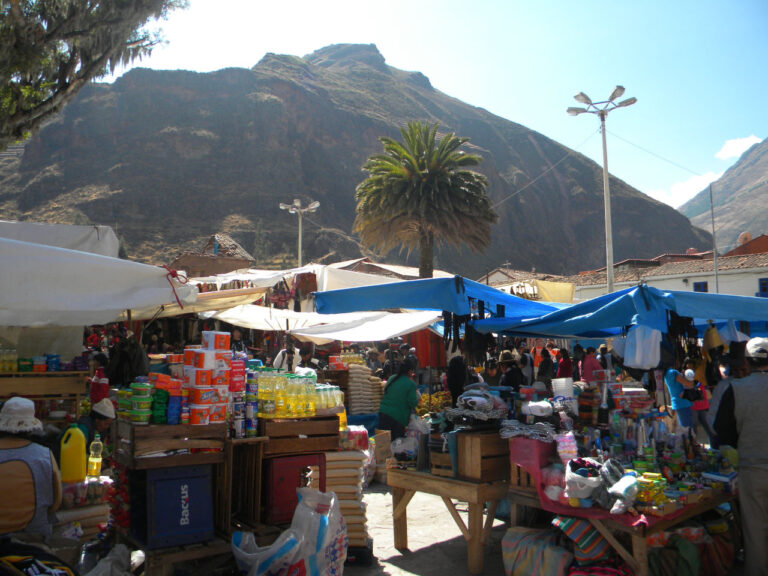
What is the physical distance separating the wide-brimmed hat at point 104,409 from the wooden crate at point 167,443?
265 cm

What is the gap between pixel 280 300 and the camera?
17.1m

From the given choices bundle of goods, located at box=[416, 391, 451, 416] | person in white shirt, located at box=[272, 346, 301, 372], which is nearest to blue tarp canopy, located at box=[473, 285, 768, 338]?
bundle of goods, located at box=[416, 391, 451, 416]

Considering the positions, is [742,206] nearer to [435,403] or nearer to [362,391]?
[435,403]

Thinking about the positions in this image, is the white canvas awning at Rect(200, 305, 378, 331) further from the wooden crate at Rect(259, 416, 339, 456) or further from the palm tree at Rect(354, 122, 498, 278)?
the palm tree at Rect(354, 122, 498, 278)

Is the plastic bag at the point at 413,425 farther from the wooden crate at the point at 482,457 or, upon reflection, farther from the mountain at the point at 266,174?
the mountain at the point at 266,174

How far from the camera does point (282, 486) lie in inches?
186

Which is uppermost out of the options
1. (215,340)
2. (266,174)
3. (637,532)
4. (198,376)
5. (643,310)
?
(266,174)

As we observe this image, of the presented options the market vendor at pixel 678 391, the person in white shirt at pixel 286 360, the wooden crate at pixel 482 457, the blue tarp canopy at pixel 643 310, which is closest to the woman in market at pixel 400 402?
the blue tarp canopy at pixel 643 310

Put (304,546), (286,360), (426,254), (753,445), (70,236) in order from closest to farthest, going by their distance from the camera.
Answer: (304,546)
(753,445)
(70,236)
(286,360)
(426,254)

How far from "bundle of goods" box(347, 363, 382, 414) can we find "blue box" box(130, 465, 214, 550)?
7.05 m

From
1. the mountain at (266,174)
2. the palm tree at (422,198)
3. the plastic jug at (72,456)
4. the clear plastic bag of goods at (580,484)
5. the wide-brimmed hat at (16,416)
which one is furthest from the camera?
the mountain at (266,174)

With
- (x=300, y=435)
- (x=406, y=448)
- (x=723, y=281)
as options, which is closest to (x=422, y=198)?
(x=406, y=448)

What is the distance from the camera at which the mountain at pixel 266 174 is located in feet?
251

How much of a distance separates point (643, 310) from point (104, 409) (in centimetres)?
578
